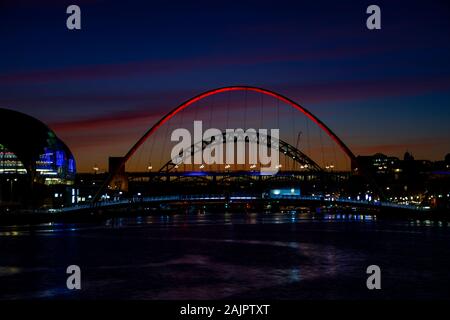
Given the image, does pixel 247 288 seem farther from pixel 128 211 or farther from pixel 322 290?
pixel 128 211

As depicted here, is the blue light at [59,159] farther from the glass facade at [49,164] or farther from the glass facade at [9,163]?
the glass facade at [9,163]

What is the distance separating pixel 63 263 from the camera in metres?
38.6

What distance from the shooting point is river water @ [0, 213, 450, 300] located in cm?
2769

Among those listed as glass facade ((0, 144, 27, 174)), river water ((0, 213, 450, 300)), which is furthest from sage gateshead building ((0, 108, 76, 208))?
river water ((0, 213, 450, 300))

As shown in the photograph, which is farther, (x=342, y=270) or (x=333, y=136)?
(x=333, y=136)

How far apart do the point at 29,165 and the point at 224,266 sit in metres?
98.1

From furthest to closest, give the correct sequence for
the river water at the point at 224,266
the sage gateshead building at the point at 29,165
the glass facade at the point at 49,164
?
the glass facade at the point at 49,164 < the sage gateshead building at the point at 29,165 < the river water at the point at 224,266

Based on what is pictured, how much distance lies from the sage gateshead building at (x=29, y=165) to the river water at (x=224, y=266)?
6170 centimetres

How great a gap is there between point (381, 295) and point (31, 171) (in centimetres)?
10874

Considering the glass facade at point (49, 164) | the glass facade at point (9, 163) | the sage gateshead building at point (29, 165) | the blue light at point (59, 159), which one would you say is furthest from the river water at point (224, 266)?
the blue light at point (59, 159)

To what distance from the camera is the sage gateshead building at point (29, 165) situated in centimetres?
11881
